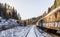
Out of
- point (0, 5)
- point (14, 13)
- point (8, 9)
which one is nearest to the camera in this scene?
point (0, 5)

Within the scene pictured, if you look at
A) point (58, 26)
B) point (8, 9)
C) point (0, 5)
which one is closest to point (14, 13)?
point (8, 9)

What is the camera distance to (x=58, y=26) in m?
9.88

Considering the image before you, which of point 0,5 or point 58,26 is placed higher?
point 0,5

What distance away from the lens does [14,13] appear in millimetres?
43469

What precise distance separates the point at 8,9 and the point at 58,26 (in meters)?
29.0

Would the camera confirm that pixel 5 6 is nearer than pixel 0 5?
No

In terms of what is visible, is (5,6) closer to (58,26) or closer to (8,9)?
(8,9)

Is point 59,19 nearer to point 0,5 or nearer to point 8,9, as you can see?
point 0,5

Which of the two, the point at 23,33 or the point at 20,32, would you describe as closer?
the point at 23,33

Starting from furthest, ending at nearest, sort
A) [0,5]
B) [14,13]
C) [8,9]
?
[14,13], [8,9], [0,5]

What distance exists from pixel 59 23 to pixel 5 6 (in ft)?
96.7

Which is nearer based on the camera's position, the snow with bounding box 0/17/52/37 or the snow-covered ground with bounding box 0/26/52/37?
the snow-covered ground with bounding box 0/26/52/37

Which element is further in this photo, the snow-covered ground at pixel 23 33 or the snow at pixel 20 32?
the snow at pixel 20 32

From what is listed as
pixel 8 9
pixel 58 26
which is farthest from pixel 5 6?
pixel 58 26
